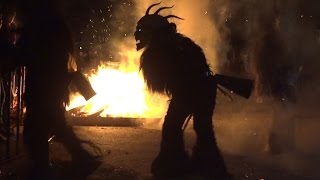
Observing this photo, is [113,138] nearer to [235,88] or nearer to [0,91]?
[0,91]

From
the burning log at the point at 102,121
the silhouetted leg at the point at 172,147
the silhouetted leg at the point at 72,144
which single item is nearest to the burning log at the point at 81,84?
the silhouetted leg at the point at 72,144

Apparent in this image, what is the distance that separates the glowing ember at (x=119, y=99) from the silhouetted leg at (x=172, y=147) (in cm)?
368

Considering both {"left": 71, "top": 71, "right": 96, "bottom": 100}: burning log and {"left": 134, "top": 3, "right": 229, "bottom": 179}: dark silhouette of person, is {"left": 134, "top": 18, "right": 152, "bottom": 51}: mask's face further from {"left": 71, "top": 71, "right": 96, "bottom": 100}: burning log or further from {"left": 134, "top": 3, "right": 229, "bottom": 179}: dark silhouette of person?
{"left": 71, "top": 71, "right": 96, "bottom": 100}: burning log

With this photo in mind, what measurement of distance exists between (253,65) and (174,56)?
7.65 feet

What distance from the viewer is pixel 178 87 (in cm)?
586

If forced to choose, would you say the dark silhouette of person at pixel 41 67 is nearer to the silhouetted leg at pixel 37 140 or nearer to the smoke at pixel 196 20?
the silhouetted leg at pixel 37 140

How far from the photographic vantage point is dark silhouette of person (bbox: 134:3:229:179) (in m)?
5.78

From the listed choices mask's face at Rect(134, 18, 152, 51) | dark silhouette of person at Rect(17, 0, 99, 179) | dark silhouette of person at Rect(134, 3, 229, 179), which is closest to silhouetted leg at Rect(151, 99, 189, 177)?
dark silhouette of person at Rect(134, 3, 229, 179)

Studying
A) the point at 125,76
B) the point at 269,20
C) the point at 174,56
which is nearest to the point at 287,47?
the point at 269,20

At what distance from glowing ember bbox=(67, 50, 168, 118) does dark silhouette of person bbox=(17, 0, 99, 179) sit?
398 centimetres

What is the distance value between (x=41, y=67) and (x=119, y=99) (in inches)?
212

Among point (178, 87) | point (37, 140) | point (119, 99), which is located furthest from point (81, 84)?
point (119, 99)

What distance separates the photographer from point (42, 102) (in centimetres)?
564

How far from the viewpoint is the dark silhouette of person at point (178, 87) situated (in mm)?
5777
